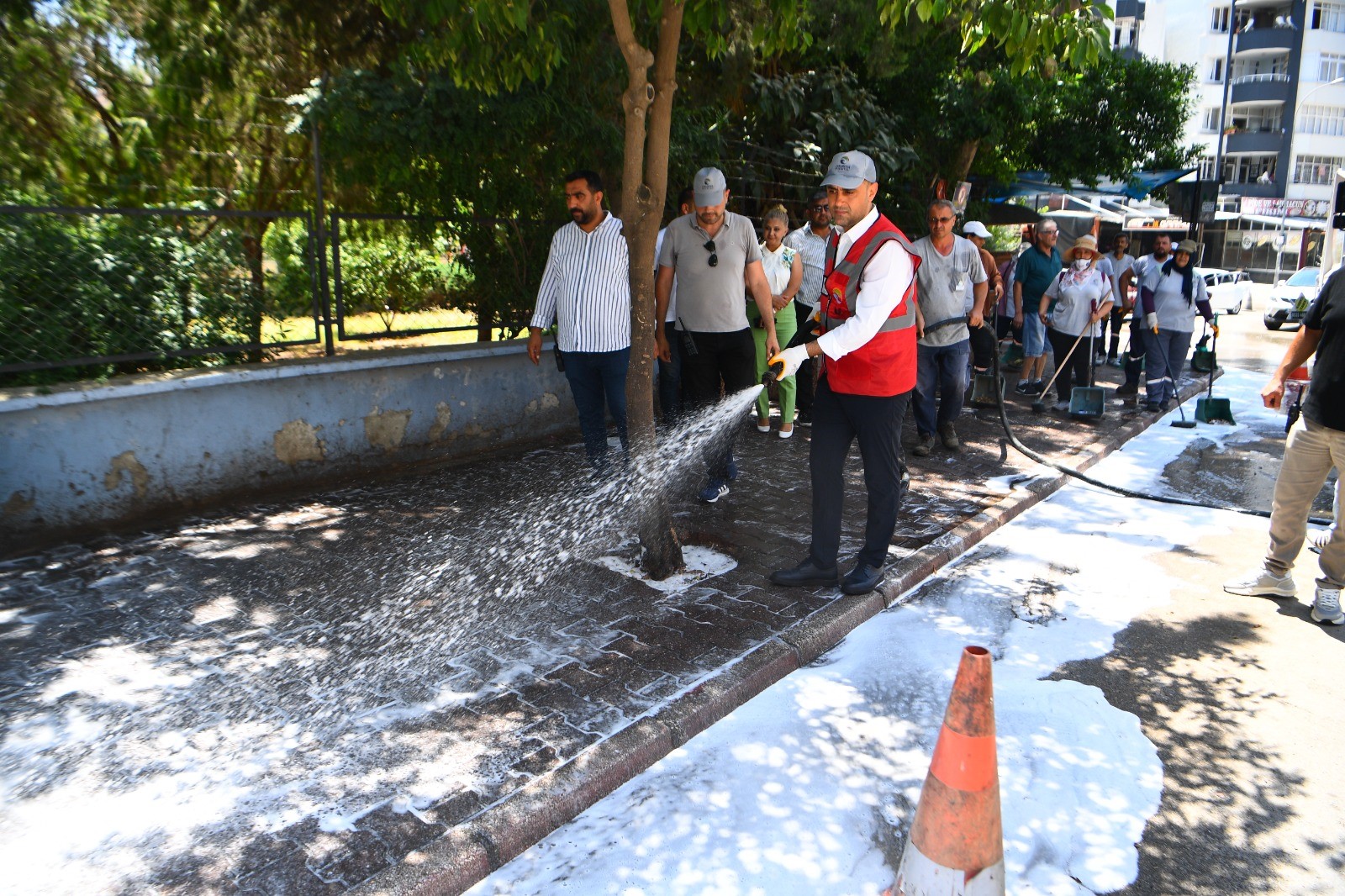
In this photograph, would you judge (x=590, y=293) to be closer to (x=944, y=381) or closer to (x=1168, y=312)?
(x=944, y=381)

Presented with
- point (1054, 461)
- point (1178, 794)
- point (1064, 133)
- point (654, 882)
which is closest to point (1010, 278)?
point (1064, 133)

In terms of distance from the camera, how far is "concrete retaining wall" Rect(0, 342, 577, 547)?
5309mm

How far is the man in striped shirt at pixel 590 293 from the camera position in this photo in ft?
18.2

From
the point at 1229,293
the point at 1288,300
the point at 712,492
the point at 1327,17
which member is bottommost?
the point at 712,492

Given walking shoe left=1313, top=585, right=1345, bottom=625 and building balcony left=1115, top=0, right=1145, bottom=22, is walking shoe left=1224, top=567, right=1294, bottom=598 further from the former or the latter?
building balcony left=1115, top=0, right=1145, bottom=22

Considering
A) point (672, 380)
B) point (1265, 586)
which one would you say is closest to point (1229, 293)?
point (1265, 586)

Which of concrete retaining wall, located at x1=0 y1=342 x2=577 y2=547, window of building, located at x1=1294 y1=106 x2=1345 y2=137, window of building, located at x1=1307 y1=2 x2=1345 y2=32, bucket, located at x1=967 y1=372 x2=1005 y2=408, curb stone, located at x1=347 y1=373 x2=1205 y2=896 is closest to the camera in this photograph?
curb stone, located at x1=347 y1=373 x2=1205 y2=896

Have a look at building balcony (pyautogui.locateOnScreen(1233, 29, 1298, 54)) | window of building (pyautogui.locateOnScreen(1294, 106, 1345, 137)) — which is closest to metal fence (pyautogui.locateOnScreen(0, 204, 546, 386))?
building balcony (pyautogui.locateOnScreen(1233, 29, 1298, 54))

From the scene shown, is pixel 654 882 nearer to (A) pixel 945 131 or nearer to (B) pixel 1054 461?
(B) pixel 1054 461

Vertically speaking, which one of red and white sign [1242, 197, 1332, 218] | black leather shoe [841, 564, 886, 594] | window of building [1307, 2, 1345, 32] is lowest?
black leather shoe [841, 564, 886, 594]

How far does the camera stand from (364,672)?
12.8ft

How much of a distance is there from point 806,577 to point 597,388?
1.85 metres

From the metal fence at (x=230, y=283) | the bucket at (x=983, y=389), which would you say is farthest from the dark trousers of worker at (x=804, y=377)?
the metal fence at (x=230, y=283)

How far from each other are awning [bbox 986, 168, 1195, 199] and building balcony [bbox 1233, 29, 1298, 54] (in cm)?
4150
